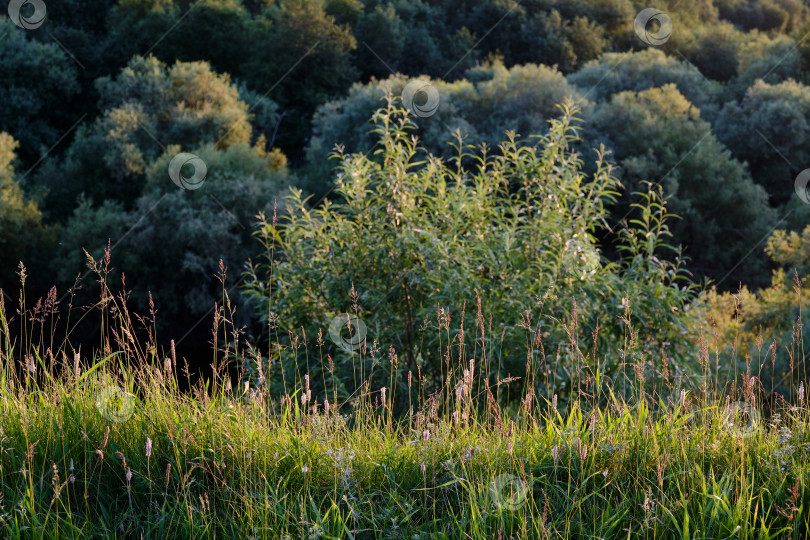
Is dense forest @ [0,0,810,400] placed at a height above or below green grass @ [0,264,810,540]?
above

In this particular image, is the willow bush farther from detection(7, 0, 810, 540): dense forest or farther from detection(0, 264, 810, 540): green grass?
detection(0, 264, 810, 540): green grass

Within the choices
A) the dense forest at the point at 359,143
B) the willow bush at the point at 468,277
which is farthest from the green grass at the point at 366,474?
the dense forest at the point at 359,143

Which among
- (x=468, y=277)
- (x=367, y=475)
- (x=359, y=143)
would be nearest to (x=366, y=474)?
(x=367, y=475)

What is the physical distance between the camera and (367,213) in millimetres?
6031

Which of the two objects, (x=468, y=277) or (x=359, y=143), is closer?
(x=468, y=277)

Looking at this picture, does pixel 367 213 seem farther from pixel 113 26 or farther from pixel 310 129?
pixel 113 26

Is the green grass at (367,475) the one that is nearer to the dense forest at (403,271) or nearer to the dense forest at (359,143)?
the dense forest at (403,271)

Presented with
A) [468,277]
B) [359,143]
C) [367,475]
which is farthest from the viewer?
[359,143]

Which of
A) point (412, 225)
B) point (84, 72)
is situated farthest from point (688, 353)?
point (84, 72)

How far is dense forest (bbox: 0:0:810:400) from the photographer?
629cm

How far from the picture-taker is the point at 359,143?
1761cm

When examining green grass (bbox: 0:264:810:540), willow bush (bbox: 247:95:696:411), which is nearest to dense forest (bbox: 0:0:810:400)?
willow bush (bbox: 247:95:696:411)

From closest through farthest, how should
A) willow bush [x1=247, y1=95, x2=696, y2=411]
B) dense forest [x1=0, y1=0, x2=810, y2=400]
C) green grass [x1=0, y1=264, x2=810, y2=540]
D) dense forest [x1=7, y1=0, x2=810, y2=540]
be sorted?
1. green grass [x1=0, y1=264, x2=810, y2=540]
2. dense forest [x1=7, y1=0, x2=810, y2=540]
3. willow bush [x1=247, y1=95, x2=696, y2=411]
4. dense forest [x1=0, y1=0, x2=810, y2=400]

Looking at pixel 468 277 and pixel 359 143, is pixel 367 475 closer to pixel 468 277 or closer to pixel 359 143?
pixel 468 277
